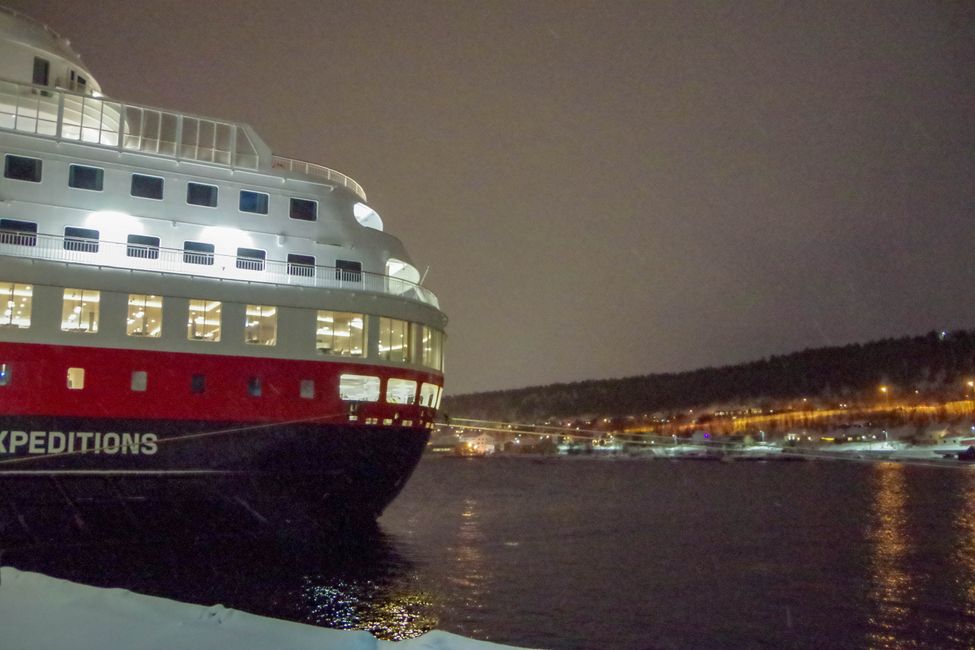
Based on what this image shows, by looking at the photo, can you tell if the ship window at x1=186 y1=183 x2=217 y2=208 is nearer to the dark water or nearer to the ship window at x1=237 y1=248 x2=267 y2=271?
the ship window at x1=237 y1=248 x2=267 y2=271

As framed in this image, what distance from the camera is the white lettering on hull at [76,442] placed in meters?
16.2

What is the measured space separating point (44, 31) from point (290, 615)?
17516 millimetres

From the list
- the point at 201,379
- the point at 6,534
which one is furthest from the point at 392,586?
the point at 6,534

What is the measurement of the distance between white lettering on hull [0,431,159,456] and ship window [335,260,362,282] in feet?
20.3

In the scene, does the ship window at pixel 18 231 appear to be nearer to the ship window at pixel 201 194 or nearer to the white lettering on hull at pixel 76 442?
the ship window at pixel 201 194

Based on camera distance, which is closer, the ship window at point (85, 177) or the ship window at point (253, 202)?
the ship window at point (85, 177)

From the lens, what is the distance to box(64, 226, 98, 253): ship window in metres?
18.5

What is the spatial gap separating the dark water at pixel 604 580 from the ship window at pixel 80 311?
487 centimetres

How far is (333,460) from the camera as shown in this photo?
19094 millimetres

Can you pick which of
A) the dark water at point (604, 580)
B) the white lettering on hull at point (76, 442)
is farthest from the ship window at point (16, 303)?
the dark water at point (604, 580)

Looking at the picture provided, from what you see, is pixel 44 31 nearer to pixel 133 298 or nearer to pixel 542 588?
pixel 133 298

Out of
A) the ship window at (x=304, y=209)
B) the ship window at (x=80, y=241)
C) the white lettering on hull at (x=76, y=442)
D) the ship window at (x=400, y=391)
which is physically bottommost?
the white lettering on hull at (x=76, y=442)

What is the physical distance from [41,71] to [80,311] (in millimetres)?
8454

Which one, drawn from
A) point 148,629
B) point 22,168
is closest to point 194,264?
point 22,168
